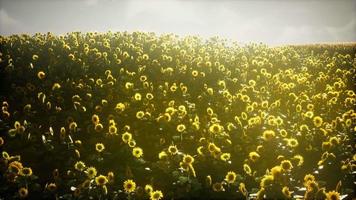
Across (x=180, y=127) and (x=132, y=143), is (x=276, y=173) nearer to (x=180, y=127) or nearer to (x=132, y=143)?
(x=180, y=127)

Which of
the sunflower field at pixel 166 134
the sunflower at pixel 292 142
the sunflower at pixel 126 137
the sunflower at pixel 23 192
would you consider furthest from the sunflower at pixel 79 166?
the sunflower at pixel 292 142

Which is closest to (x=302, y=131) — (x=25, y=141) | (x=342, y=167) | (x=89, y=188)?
(x=342, y=167)

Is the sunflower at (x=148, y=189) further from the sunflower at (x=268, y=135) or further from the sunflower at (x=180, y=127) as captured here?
the sunflower at (x=268, y=135)

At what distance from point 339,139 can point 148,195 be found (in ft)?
13.4

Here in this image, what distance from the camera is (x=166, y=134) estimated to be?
8.78 metres

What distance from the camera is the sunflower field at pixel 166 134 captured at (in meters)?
6.49

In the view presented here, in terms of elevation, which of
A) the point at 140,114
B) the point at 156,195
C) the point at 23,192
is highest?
the point at 140,114

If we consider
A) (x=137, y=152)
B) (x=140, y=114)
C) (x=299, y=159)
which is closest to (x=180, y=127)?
(x=140, y=114)

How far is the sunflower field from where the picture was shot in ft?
21.3

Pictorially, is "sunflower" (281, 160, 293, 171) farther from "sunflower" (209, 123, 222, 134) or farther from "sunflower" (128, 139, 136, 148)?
"sunflower" (128, 139, 136, 148)

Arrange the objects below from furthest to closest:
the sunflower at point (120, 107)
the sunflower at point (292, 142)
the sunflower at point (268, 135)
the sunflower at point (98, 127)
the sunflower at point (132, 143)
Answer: the sunflower at point (120, 107) → the sunflower at point (98, 127) → the sunflower at point (268, 135) → the sunflower at point (292, 142) → the sunflower at point (132, 143)

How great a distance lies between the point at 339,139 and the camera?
7.77 meters

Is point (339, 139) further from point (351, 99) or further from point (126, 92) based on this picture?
point (126, 92)

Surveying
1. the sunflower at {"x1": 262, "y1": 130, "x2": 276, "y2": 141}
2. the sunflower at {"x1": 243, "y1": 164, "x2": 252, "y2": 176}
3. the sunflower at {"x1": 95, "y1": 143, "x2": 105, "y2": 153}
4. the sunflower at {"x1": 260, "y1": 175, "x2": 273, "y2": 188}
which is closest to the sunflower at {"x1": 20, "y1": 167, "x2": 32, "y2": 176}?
the sunflower at {"x1": 95, "y1": 143, "x2": 105, "y2": 153}
